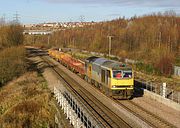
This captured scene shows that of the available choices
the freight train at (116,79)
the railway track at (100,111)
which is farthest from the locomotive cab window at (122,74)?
the railway track at (100,111)

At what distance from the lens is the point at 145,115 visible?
74.5ft

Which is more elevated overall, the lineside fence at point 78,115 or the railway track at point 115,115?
the lineside fence at point 78,115

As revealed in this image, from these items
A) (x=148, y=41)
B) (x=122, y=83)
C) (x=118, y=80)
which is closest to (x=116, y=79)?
(x=118, y=80)

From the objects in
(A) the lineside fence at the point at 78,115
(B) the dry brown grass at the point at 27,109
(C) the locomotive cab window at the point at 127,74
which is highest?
(C) the locomotive cab window at the point at 127,74

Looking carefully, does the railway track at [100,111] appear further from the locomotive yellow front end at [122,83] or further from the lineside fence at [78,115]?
the locomotive yellow front end at [122,83]

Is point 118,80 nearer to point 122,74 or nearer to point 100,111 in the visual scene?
point 122,74

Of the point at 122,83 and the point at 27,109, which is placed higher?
the point at 122,83

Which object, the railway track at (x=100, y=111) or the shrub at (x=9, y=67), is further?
the shrub at (x=9, y=67)

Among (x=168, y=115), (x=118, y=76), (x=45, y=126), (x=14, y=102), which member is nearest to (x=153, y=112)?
(x=168, y=115)

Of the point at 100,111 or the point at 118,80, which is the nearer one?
the point at 100,111

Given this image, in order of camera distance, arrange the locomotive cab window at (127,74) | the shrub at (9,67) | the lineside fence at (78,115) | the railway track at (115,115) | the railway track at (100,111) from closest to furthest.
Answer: the lineside fence at (78,115) → the railway track at (100,111) → the railway track at (115,115) → the locomotive cab window at (127,74) → the shrub at (9,67)

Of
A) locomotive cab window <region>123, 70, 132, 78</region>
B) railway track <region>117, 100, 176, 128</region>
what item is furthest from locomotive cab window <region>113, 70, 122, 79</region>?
railway track <region>117, 100, 176, 128</region>

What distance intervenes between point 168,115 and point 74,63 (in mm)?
27808

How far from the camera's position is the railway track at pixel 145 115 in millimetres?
20413
